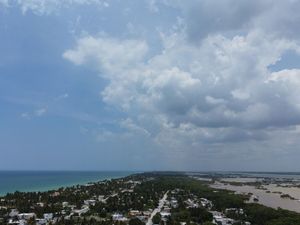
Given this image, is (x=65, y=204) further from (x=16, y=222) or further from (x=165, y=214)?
(x=165, y=214)

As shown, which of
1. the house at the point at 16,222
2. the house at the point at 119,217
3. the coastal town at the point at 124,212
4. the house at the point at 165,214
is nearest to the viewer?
the house at the point at 16,222

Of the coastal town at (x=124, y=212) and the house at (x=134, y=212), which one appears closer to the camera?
the coastal town at (x=124, y=212)

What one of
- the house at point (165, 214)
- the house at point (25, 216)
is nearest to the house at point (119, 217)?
the house at point (165, 214)

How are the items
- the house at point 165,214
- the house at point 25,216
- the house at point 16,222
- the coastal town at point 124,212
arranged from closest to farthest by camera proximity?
the house at point 16,222 < the coastal town at point 124,212 < the house at point 25,216 < the house at point 165,214

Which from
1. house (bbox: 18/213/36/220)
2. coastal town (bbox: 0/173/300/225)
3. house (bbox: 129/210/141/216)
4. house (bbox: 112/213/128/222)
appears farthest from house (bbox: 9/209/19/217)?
house (bbox: 129/210/141/216)

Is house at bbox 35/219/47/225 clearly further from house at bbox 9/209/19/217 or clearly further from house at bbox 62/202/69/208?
house at bbox 62/202/69/208

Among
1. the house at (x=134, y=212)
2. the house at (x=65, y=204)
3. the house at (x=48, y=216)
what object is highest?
the house at (x=65, y=204)

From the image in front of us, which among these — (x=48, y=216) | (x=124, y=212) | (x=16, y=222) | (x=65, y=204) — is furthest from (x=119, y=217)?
(x=65, y=204)

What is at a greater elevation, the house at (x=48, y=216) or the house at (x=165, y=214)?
the house at (x=165, y=214)

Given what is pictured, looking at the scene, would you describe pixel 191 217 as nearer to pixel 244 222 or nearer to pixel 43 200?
pixel 244 222

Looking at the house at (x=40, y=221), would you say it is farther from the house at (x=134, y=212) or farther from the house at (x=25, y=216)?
the house at (x=134, y=212)

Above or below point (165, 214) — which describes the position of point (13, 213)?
below
